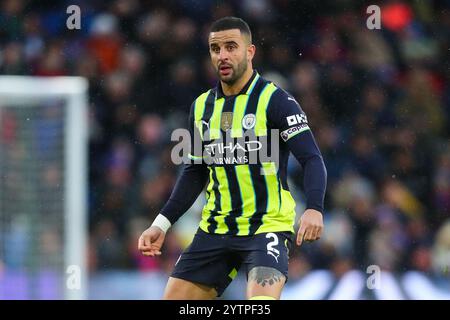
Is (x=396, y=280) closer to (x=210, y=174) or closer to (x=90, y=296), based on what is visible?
(x=90, y=296)

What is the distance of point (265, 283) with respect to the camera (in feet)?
17.7

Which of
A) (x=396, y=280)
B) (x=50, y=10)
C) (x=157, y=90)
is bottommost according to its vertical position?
(x=396, y=280)

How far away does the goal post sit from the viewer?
764cm

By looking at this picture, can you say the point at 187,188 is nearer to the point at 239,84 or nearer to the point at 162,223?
the point at 162,223

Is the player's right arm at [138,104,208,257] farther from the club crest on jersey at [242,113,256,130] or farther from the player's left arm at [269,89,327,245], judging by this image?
the player's left arm at [269,89,327,245]

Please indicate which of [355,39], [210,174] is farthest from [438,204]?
[210,174]

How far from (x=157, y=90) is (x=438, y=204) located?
3035mm

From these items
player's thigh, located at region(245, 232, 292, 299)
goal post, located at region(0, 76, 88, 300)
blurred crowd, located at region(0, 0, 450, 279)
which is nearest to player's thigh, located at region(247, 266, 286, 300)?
player's thigh, located at region(245, 232, 292, 299)

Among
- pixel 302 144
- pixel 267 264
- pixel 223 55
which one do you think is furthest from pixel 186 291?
pixel 223 55

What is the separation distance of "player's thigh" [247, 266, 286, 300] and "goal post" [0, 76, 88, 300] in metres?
2.58

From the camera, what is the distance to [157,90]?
10.9 m

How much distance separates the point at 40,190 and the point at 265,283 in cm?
281
